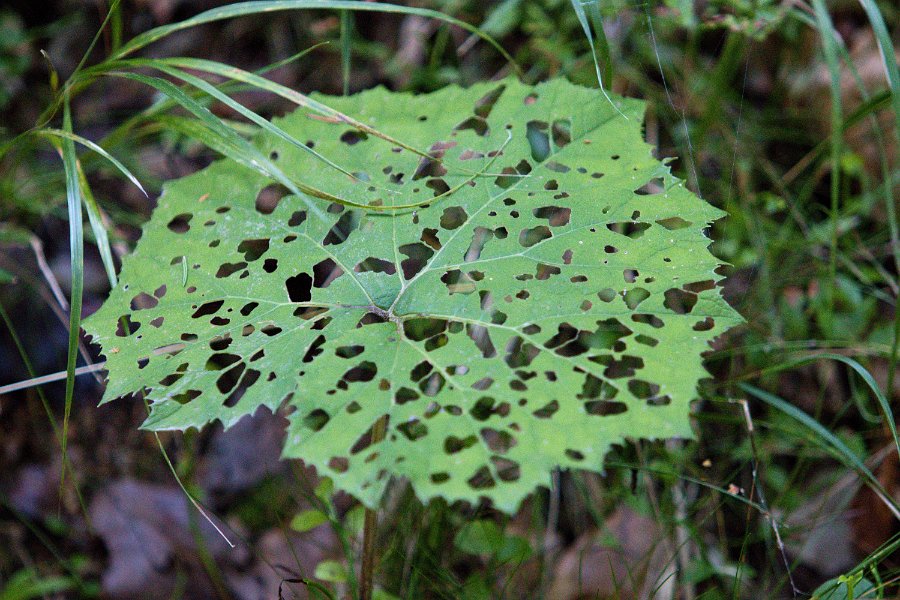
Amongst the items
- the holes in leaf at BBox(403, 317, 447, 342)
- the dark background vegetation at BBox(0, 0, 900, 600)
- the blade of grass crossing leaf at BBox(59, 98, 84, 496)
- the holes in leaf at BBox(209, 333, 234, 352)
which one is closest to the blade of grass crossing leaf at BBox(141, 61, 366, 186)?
the blade of grass crossing leaf at BBox(59, 98, 84, 496)

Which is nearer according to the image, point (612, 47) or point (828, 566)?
point (828, 566)

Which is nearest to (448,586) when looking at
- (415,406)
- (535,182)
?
(415,406)

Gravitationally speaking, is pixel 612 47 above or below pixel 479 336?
above

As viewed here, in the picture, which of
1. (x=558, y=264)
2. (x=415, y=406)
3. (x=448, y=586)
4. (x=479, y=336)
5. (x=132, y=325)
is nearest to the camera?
(x=415, y=406)

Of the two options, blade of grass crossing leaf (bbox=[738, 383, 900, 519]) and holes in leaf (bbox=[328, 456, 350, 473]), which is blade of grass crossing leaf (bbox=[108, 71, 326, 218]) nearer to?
holes in leaf (bbox=[328, 456, 350, 473])

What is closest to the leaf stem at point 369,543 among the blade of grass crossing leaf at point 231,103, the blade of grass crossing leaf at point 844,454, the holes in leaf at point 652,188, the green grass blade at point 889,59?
the blade of grass crossing leaf at point 231,103

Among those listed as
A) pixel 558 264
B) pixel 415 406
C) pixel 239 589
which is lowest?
pixel 239 589

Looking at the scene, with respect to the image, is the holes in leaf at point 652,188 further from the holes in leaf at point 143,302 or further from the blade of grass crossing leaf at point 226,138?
the holes in leaf at point 143,302

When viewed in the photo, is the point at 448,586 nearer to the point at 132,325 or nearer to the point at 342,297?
the point at 342,297
